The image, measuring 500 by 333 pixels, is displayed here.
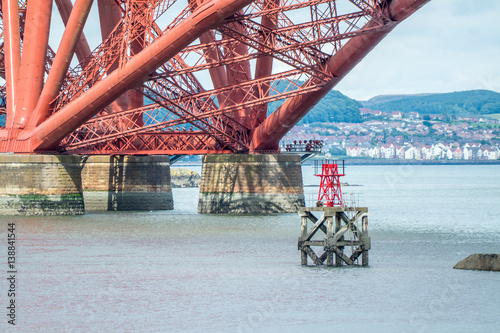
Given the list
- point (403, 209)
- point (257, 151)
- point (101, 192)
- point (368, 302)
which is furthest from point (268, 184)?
point (368, 302)

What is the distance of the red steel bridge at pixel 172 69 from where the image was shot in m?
59.4

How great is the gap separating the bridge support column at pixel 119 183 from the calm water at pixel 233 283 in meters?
16.7

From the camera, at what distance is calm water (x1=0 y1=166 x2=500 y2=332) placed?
114 ft

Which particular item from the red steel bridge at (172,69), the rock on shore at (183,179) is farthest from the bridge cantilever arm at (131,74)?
the rock on shore at (183,179)

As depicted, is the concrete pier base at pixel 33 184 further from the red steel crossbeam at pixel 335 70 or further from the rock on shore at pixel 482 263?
the rock on shore at pixel 482 263

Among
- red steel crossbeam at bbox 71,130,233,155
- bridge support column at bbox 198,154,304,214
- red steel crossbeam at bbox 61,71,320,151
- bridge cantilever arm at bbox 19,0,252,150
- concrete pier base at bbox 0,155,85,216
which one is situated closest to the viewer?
bridge cantilever arm at bbox 19,0,252,150

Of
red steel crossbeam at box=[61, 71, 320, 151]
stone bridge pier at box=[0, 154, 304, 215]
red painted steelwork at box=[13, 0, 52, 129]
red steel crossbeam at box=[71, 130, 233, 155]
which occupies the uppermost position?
red painted steelwork at box=[13, 0, 52, 129]

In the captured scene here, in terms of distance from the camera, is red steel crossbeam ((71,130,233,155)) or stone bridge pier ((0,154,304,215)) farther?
red steel crossbeam ((71,130,233,155))

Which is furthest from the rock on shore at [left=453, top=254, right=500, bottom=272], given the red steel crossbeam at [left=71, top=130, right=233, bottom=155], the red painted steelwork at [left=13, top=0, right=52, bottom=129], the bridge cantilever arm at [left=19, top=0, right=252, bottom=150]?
the red painted steelwork at [left=13, top=0, right=52, bottom=129]

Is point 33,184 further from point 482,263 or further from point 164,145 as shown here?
point 482,263

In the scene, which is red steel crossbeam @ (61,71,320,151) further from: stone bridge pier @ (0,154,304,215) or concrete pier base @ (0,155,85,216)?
concrete pier base @ (0,155,85,216)

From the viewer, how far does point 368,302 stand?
3766cm

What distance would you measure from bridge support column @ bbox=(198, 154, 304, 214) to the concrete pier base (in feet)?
37.3

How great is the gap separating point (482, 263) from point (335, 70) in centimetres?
2457
